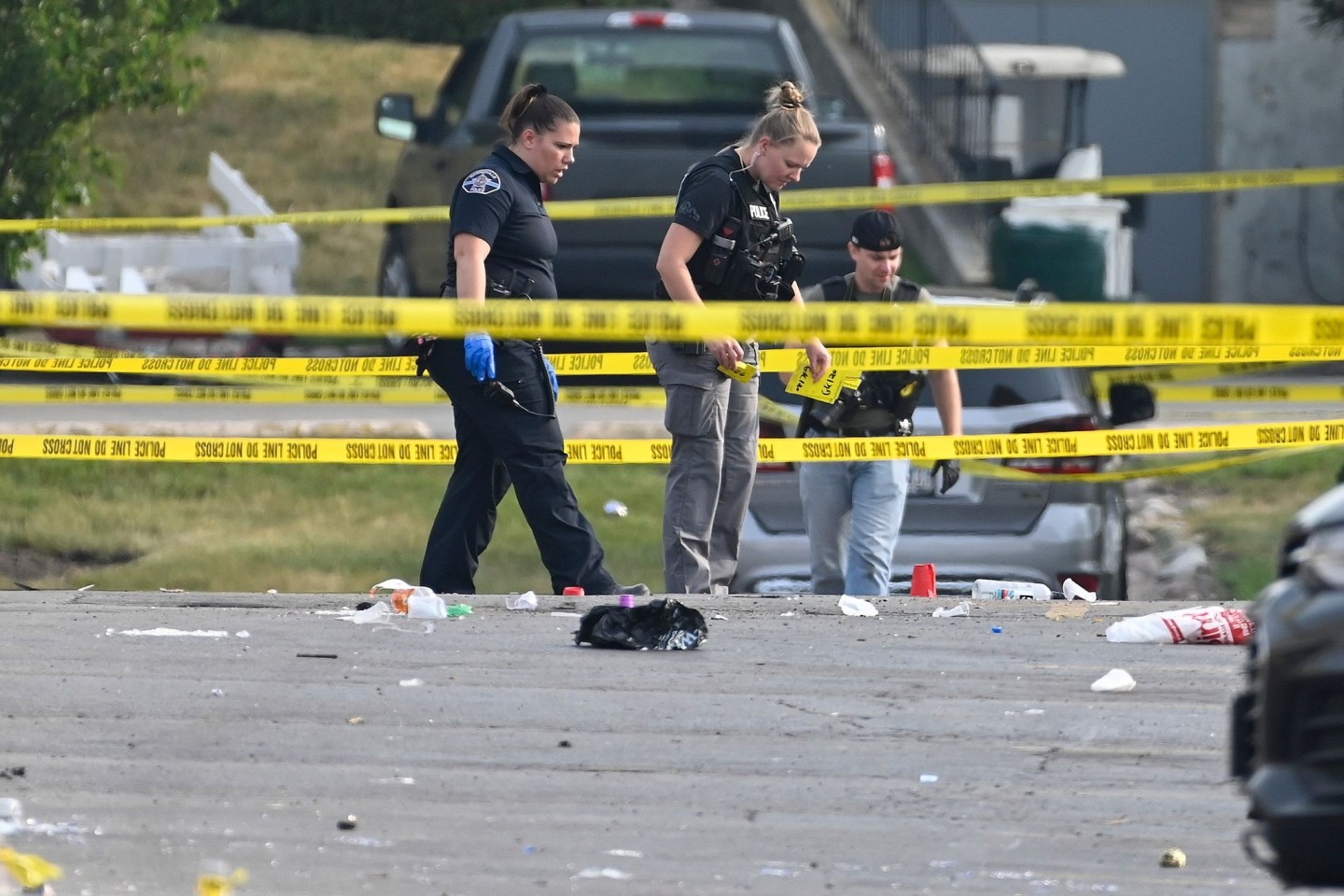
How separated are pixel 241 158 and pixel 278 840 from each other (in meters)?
16.9

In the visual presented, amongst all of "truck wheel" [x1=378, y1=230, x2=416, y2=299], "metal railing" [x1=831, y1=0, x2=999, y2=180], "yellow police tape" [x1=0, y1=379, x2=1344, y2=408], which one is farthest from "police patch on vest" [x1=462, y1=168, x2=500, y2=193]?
"metal railing" [x1=831, y1=0, x2=999, y2=180]

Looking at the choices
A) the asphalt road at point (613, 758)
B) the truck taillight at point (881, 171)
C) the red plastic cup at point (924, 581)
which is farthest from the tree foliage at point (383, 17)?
the asphalt road at point (613, 758)

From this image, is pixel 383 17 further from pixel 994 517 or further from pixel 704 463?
pixel 704 463

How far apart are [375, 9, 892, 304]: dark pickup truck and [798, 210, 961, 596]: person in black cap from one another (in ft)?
10.9

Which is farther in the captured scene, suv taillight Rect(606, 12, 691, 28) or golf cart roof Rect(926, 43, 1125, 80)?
golf cart roof Rect(926, 43, 1125, 80)

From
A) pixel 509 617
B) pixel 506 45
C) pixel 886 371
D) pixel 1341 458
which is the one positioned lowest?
pixel 1341 458

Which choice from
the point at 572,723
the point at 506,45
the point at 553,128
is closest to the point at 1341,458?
the point at 506,45

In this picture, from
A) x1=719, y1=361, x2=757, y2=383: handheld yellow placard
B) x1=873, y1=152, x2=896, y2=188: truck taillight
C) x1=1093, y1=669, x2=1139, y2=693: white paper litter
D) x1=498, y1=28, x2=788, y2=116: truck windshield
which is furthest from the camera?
x1=498, y1=28, x2=788, y2=116: truck windshield

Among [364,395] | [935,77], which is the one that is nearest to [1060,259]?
[935,77]

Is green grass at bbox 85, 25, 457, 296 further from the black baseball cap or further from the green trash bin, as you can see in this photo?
the black baseball cap

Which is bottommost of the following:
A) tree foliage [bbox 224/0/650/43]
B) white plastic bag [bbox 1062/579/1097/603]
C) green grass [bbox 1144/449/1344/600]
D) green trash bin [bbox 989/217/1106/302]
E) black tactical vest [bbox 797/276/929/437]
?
green grass [bbox 1144/449/1344/600]

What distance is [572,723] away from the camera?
5.19 m

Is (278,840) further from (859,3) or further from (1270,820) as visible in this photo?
(859,3)

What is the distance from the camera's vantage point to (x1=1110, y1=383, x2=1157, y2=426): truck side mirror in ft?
27.4
